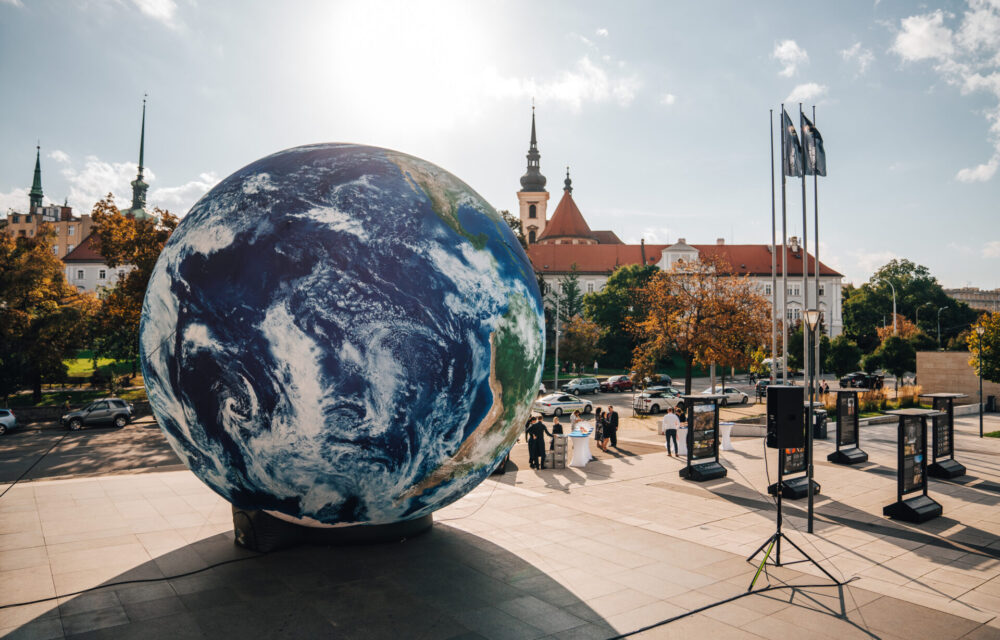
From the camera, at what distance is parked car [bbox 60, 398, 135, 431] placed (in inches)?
1040

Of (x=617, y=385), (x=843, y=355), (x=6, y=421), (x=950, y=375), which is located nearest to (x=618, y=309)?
(x=617, y=385)

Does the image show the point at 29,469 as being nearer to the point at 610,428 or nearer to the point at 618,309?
the point at 610,428

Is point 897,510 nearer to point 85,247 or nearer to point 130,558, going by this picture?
point 130,558

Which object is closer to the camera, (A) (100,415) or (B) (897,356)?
(A) (100,415)

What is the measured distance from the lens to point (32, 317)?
1196 inches

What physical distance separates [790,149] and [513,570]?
64.7ft

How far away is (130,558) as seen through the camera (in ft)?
27.7

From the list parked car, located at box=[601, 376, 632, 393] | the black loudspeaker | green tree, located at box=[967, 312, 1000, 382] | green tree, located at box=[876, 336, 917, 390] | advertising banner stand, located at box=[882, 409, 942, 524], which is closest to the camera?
the black loudspeaker

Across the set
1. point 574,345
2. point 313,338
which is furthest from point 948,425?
point 574,345

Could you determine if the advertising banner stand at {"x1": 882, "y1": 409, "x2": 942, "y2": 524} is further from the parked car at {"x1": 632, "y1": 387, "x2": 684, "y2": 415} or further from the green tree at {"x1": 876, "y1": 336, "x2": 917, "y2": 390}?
the green tree at {"x1": 876, "y1": 336, "x2": 917, "y2": 390}

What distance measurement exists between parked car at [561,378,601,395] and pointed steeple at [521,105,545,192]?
61.9 meters

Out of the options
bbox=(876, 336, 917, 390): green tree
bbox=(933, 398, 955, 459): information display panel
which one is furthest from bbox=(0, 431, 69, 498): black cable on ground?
bbox=(876, 336, 917, 390): green tree

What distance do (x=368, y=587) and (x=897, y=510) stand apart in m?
10.1

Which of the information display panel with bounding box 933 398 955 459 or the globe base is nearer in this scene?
the globe base
